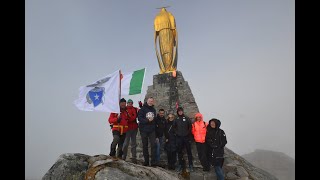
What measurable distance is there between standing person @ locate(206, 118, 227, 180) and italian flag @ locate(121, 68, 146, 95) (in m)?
3.30

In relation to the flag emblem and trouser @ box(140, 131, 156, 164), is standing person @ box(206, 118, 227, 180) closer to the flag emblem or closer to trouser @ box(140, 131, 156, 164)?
trouser @ box(140, 131, 156, 164)

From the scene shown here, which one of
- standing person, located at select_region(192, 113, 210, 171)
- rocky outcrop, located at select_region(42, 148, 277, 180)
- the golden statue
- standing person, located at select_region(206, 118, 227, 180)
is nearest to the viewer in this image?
rocky outcrop, located at select_region(42, 148, 277, 180)

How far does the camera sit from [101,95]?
1079 centimetres

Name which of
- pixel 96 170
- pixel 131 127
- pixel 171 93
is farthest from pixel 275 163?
pixel 96 170

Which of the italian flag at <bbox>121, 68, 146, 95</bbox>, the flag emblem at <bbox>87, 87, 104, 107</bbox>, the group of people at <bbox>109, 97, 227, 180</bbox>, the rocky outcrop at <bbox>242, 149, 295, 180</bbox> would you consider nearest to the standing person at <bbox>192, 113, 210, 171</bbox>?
the group of people at <bbox>109, 97, 227, 180</bbox>

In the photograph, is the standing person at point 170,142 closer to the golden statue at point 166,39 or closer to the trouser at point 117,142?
the trouser at point 117,142

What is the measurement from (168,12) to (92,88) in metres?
8.25

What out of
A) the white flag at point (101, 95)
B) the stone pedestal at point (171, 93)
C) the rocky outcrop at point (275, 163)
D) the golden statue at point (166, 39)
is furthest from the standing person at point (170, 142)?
the rocky outcrop at point (275, 163)

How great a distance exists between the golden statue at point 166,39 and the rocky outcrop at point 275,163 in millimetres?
47450

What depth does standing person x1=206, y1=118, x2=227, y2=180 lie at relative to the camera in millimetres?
10023

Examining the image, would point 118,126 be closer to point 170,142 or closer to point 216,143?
point 170,142

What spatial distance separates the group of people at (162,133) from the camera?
10.3 metres

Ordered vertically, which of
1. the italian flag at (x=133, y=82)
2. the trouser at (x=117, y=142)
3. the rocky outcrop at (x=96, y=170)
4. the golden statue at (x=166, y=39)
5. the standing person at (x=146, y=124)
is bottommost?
the rocky outcrop at (x=96, y=170)

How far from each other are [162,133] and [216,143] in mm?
2324
